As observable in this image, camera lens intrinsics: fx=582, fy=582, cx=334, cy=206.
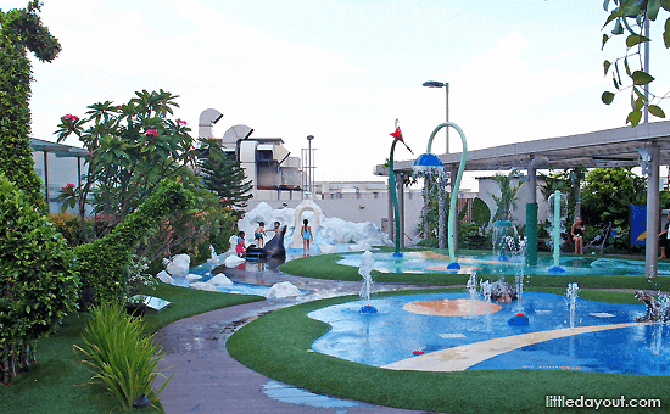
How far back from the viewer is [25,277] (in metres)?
6.02

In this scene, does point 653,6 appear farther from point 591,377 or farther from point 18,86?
point 18,86

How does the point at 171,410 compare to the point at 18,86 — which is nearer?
the point at 171,410

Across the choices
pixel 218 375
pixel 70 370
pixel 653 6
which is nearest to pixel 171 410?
pixel 218 375

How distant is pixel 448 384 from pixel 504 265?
1355 cm

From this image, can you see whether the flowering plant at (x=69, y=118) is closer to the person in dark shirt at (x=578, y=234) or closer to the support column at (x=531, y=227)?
the support column at (x=531, y=227)

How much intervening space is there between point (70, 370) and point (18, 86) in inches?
147

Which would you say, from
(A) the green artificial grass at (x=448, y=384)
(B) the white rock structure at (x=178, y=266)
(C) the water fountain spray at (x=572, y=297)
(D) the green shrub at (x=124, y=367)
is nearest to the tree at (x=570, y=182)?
(C) the water fountain spray at (x=572, y=297)

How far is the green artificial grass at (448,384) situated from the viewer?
229 inches

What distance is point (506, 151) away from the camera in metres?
20.1

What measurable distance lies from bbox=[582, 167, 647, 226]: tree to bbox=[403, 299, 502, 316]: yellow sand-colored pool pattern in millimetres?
14713

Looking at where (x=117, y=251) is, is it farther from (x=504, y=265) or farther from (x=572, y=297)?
(x=504, y=265)

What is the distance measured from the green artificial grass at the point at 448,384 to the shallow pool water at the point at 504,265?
403 inches

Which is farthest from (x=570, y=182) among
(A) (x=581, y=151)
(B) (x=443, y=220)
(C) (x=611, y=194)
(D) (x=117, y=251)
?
(D) (x=117, y=251)

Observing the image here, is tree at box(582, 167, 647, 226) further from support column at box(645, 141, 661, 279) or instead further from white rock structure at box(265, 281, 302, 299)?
white rock structure at box(265, 281, 302, 299)
